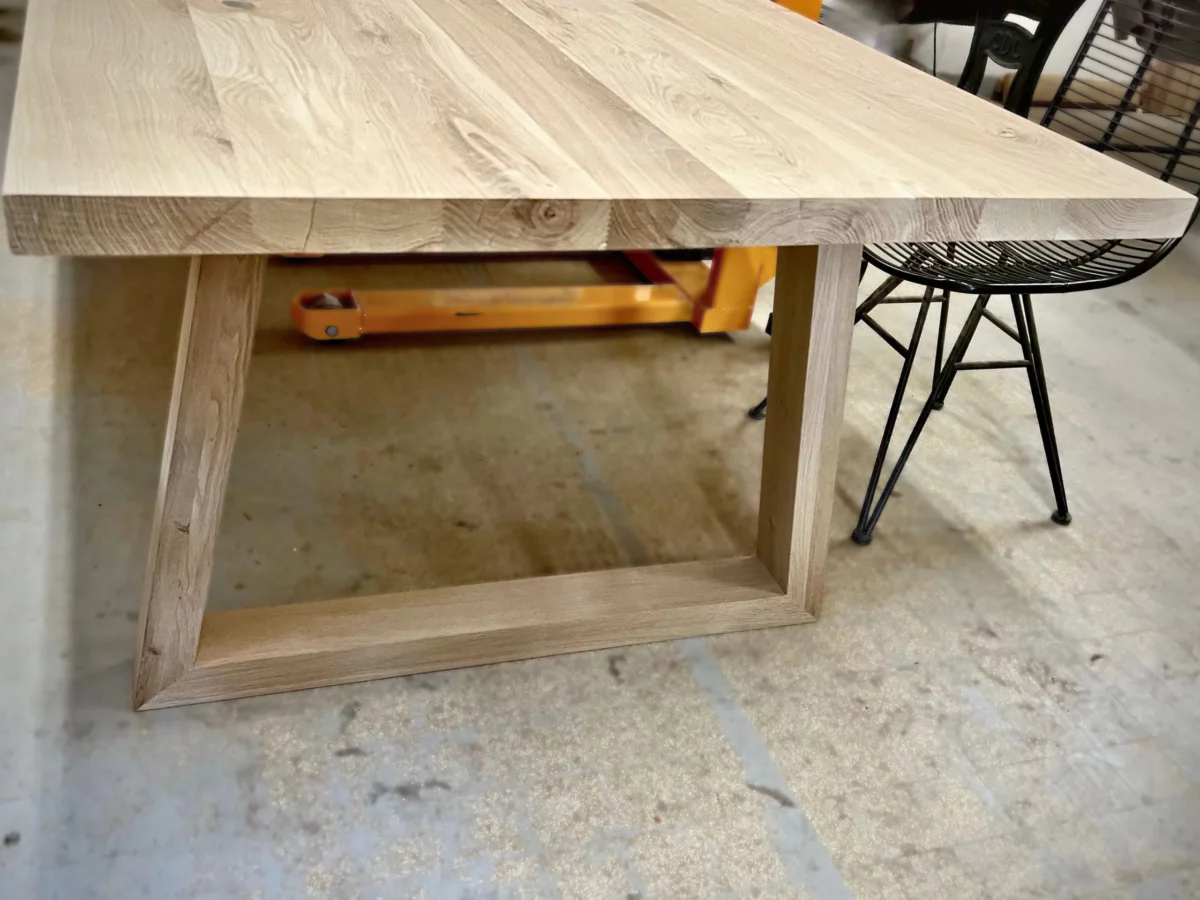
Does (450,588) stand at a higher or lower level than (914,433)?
lower

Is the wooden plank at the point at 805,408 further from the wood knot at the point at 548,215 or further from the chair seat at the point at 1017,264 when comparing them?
the wood knot at the point at 548,215

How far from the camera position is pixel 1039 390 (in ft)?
5.32

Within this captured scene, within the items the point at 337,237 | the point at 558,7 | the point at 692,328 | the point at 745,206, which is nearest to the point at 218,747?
the point at 337,237

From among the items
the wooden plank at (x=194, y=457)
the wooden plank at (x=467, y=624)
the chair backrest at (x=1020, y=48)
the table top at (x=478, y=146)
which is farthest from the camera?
the chair backrest at (x=1020, y=48)

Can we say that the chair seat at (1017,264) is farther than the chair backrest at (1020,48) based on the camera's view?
No

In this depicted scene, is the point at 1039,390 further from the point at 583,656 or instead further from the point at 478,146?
the point at 478,146

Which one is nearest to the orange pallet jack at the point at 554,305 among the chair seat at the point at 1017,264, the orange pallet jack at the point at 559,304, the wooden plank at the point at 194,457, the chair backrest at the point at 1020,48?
the orange pallet jack at the point at 559,304

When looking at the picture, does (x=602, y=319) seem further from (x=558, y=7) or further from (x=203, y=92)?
(x=203, y=92)

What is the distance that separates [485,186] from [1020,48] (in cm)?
220

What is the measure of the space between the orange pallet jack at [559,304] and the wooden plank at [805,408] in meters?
0.77

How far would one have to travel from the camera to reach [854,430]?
1942 millimetres

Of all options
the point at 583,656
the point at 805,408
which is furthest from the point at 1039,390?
the point at 583,656

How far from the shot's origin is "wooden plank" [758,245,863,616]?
1.24 metres

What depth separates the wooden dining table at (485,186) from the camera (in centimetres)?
79
